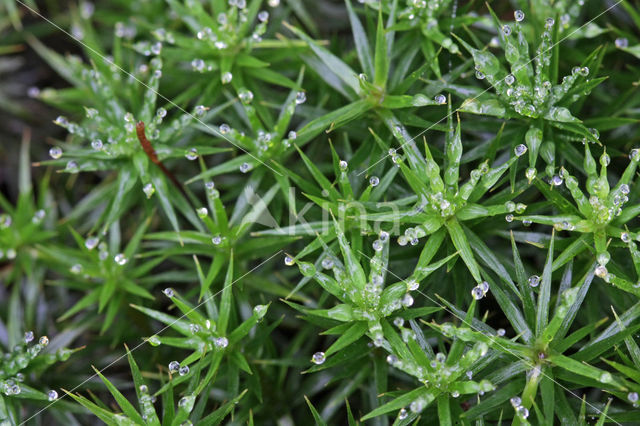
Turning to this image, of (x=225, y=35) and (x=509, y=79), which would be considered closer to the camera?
(x=509, y=79)

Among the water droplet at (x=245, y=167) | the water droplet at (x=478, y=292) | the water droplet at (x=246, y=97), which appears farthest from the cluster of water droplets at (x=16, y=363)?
the water droplet at (x=478, y=292)

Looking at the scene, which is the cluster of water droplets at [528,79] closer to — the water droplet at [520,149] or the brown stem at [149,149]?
the water droplet at [520,149]

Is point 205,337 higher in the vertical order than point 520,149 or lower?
lower

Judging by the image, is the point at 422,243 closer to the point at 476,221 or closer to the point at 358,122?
the point at 476,221

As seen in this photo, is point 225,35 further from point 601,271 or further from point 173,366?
point 601,271

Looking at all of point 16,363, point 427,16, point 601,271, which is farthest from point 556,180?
point 16,363

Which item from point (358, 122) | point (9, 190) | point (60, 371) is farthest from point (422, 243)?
point (9, 190)

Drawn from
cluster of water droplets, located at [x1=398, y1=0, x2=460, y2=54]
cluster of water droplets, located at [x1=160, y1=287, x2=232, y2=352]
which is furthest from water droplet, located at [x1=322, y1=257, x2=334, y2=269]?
cluster of water droplets, located at [x1=398, y1=0, x2=460, y2=54]

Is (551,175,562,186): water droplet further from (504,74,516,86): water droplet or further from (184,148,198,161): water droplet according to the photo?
(184,148,198,161): water droplet
